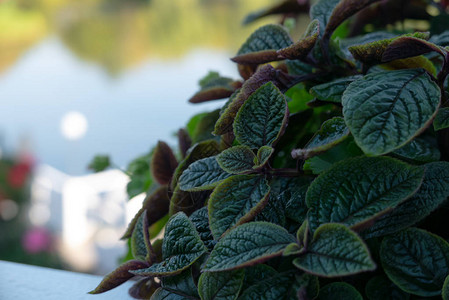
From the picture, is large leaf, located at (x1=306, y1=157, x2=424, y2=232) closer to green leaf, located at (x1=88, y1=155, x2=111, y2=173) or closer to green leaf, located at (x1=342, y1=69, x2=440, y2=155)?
green leaf, located at (x1=342, y1=69, x2=440, y2=155)

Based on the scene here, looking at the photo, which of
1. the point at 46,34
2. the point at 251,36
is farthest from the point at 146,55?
the point at 251,36

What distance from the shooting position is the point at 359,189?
0.19 metres

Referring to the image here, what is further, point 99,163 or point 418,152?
point 99,163

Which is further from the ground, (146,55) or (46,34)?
(46,34)

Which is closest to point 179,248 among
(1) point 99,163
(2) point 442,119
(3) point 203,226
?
(3) point 203,226

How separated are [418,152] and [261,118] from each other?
2.8 inches

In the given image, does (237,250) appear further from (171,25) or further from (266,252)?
(171,25)

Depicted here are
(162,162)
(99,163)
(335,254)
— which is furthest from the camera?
(99,163)

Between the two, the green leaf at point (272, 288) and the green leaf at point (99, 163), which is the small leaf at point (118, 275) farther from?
the green leaf at point (99, 163)

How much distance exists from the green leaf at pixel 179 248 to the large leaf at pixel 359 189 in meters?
0.05

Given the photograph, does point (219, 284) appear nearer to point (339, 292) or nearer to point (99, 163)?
point (339, 292)

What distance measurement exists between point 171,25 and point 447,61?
6.94 m

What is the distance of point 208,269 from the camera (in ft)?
0.58

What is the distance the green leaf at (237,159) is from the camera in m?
0.21
